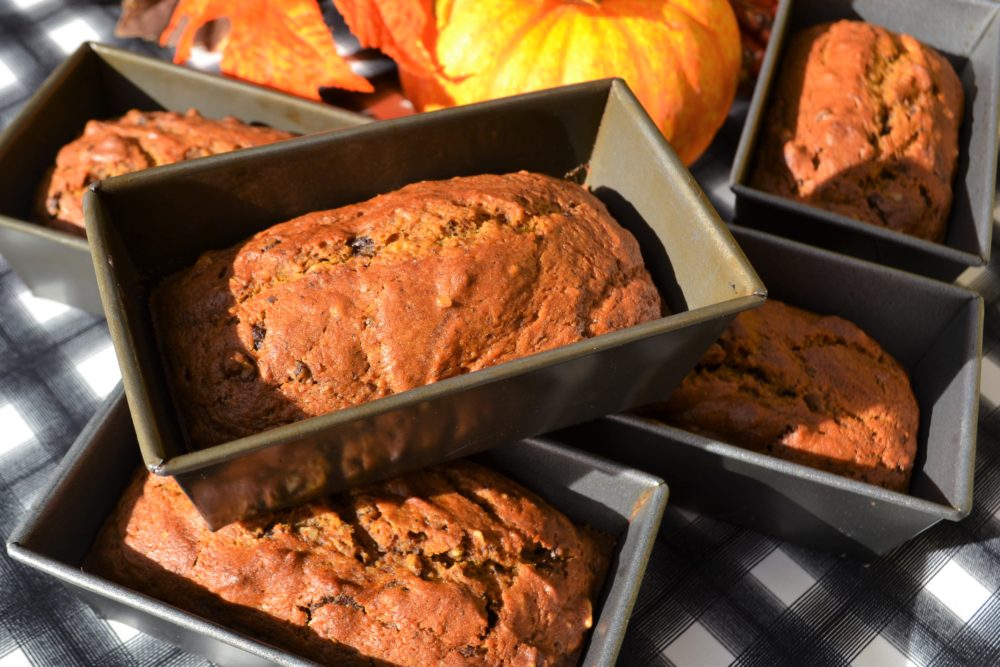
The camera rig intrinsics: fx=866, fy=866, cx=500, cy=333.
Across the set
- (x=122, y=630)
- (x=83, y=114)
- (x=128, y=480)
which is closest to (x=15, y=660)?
(x=122, y=630)

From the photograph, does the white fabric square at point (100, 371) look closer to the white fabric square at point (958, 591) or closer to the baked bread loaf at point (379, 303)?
the baked bread loaf at point (379, 303)

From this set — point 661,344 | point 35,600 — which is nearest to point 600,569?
point 661,344

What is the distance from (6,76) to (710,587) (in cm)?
164

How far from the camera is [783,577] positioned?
1249mm

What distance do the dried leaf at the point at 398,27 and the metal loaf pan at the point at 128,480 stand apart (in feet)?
2.34

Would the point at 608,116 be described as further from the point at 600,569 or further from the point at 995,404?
the point at 995,404

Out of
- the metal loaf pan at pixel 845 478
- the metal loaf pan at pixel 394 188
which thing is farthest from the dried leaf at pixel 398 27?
the metal loaf pan at pixel 845 478

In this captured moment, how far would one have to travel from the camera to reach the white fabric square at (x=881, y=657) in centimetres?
119

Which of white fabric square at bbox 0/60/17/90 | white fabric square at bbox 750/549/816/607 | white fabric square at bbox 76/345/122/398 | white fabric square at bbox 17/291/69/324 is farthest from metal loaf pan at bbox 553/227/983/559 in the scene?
white fabric square at bbox 0/60/17/90

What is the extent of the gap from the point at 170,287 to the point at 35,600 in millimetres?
483

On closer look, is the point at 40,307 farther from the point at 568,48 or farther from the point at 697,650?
the point at 697,650

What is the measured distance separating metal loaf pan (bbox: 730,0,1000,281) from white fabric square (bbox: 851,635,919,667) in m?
0.58

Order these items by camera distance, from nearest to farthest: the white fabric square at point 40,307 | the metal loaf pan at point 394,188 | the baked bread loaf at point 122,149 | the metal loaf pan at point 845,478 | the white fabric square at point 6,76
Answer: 1. the metal loaf pan at point 394,188
2. the metal loaf pan at point 845,478
3. the baked bread loaf at point 122,149
4. the white fabric square at point 40,307
5. the white fabric square at point 6,76

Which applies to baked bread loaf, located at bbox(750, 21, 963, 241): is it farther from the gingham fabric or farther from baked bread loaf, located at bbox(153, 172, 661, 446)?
baked bread loaf, located at bbox(153, 172, 661, 446)
